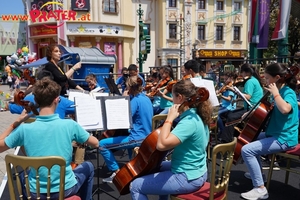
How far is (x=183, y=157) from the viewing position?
2172 mm

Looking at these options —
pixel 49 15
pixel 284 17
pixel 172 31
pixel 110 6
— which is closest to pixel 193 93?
pixel 284 17

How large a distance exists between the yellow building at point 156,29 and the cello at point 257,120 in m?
18.9

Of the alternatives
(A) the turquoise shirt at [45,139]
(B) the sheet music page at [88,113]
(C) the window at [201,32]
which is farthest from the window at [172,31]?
(A) the turquoise shirt at [45,139]

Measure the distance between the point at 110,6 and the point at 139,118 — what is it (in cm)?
2048

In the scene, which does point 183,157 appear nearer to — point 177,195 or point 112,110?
point 177,195

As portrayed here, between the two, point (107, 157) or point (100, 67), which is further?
point (100, 67)

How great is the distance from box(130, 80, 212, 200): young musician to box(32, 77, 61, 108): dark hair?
84cm

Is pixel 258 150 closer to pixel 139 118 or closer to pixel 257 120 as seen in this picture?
pixel 257 120

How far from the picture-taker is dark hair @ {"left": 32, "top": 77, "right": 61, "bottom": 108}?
2.03 m

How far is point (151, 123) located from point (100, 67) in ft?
34.4

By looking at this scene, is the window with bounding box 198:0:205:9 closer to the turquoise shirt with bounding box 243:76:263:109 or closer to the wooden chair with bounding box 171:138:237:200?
the turquoise shirt with bounding box 243:76:263:109

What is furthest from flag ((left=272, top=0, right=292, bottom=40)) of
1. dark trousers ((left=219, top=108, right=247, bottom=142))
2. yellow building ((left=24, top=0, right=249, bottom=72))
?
yellow building ((left=24, top=0, right=249, bottom=72))

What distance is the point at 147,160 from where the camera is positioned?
2268mm

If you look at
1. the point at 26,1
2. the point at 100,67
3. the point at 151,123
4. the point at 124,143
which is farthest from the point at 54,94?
the point at 26,1
